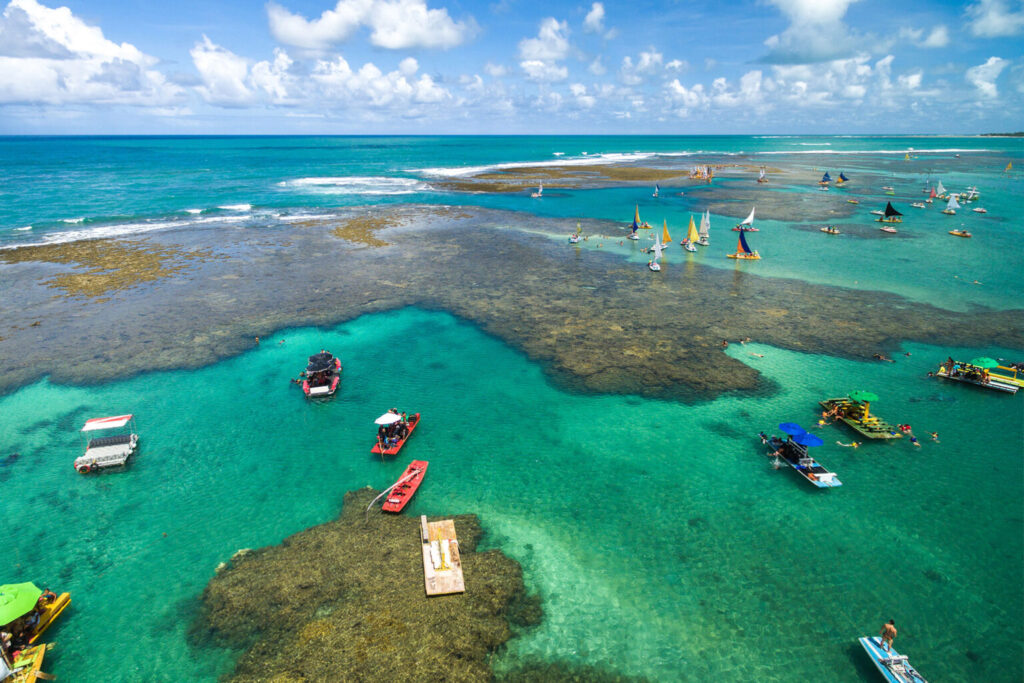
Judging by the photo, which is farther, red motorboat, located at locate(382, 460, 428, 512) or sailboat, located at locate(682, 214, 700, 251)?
sailboat, located at locate(682, 214, 700, 251)

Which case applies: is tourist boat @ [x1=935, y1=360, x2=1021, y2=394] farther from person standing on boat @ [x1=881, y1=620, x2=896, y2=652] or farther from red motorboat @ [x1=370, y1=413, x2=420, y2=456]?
red motorboat @ [x1=370, y1=413, x2=420, y2=456]

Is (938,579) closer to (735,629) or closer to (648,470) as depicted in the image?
(735,629)

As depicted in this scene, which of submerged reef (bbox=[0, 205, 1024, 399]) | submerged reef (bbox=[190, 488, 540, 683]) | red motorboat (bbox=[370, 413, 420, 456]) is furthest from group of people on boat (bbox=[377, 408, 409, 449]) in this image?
submerged reef (bbox=[0, 205, 1024, 399])

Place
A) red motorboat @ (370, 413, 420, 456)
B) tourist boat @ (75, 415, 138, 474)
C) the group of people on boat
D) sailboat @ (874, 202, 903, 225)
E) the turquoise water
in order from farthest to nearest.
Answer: sailboat @ (874, 202, 903, 225)
the group of people on boat
red motorboat @ (370, 413, 420, 456)
tourist boat @ (75, 415, 138, 474)
the turquoise water

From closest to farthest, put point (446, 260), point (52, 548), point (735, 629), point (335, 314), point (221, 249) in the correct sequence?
point (735, 629) < point (52, 548) < point (335, 314) < point (446, 260) < point (221, 249)

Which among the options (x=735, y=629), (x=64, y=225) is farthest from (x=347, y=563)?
(x=64, y=225)
